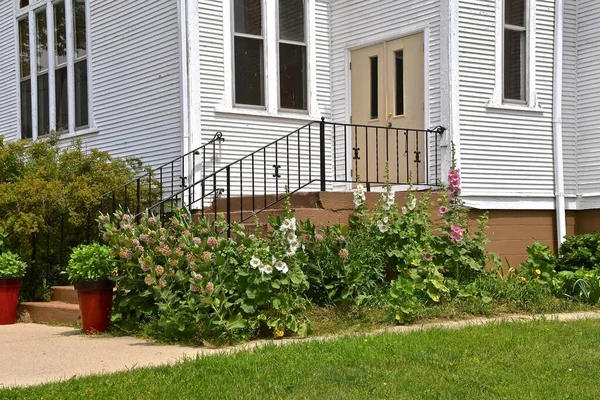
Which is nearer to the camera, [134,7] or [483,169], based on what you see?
[483,169]

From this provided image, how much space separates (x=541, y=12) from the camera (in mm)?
12023

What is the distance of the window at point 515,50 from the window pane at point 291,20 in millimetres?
2914

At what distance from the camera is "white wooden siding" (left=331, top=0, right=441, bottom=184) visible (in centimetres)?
1134

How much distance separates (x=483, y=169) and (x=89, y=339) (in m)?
5.68

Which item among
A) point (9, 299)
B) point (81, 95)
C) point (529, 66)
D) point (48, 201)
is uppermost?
point (529, 66)

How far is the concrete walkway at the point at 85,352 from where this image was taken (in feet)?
21.7

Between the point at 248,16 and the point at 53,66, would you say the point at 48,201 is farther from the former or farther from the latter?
the point at 53,66

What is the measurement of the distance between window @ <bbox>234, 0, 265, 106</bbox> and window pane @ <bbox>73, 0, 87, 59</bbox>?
3262mm

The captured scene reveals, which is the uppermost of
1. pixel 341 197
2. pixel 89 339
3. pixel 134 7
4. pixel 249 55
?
pixel 134 7

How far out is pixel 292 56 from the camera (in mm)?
12469

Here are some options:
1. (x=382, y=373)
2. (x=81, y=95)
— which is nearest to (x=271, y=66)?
(x=81, y=95)

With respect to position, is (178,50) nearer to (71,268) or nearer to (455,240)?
(71,268)

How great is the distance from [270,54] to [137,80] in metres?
2.01

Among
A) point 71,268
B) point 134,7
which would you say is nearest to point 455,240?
point 71,268
